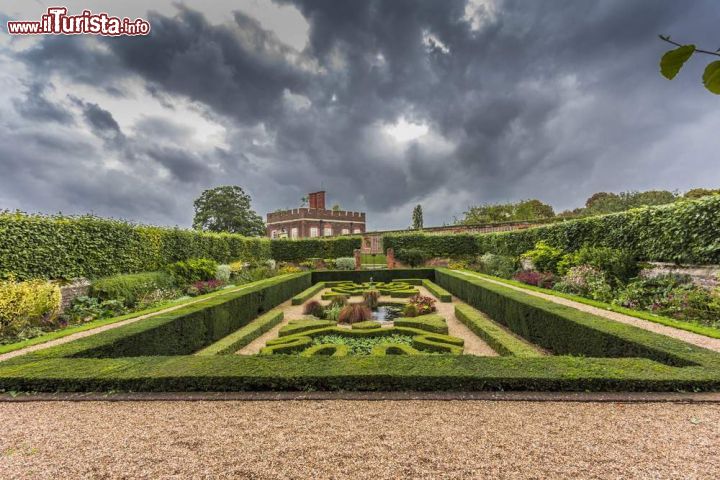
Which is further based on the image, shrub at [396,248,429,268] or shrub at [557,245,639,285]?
shrub at [396,248,429,268]

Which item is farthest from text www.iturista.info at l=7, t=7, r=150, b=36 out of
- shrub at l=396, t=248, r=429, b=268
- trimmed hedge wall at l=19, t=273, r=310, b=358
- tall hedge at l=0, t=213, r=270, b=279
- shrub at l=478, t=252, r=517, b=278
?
shrub at l=396, t=248, r=429, b=268

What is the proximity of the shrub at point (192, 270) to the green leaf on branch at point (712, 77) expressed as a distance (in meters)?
14.2

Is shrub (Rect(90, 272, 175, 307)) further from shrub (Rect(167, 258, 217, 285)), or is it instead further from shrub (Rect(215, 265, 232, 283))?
shrub (Rect(215, 265, 232, 283))

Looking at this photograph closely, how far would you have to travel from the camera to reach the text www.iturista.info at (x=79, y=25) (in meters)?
6.28

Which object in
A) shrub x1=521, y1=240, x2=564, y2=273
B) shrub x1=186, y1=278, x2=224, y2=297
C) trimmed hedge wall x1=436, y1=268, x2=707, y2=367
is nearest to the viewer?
trimmed hedge wall x1=436, y1=268, x2=707, y2=367

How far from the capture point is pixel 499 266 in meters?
16.2

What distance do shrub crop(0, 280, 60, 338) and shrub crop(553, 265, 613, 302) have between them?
1275 centimetres

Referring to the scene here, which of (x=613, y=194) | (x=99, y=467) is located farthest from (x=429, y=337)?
(x=613, y=194)

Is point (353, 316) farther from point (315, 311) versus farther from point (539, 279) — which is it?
point (539, 279)

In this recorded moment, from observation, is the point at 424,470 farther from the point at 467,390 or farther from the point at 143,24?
the point at 143,24

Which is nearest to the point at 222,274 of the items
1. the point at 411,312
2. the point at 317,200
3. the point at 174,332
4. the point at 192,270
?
the point at 192,270

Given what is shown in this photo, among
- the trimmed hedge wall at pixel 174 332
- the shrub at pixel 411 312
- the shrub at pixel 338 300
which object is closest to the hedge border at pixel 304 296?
the shrub at pixel 338 300

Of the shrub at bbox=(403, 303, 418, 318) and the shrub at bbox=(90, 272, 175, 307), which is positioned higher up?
the shrub at bbox=(90, 272, 175, 307)

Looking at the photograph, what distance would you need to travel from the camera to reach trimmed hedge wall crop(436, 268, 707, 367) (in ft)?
12.4
